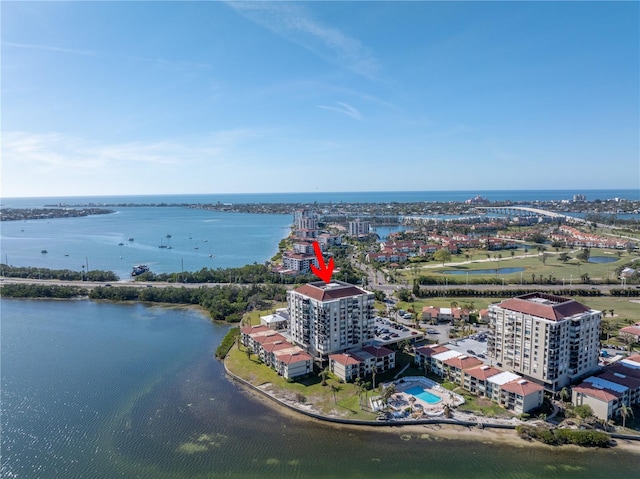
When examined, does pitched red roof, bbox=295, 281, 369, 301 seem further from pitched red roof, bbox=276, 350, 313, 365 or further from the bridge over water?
the bridge over water

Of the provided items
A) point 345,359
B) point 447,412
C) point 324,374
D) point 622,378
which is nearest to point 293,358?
point 324,374

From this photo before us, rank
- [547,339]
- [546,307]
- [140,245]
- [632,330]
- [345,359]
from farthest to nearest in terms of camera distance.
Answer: [140,245] → [632,330] → [345,359] → [546,307] → [547,339]

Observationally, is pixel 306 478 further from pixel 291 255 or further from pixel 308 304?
pixel 291 255

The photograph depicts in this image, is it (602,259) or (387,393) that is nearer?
(387,393)

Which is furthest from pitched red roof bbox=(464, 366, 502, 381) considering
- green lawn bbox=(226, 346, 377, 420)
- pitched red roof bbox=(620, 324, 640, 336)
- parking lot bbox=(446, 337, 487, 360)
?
pitched red roof bbox=(620, 324, 640, 336)

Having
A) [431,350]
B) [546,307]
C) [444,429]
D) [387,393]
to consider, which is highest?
[546,307]

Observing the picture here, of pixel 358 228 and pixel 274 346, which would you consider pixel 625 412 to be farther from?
pixel 358 228
